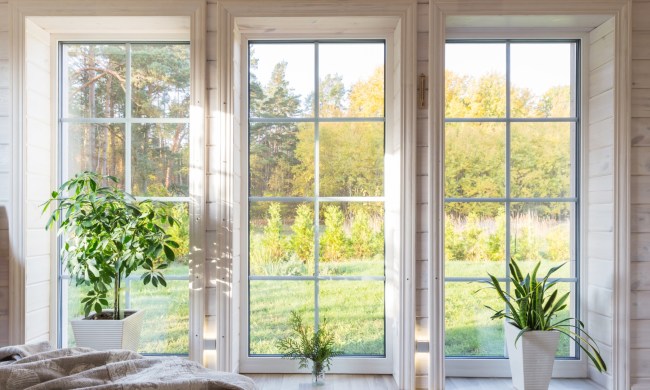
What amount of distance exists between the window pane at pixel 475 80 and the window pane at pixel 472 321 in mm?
894

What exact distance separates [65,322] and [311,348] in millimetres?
1317

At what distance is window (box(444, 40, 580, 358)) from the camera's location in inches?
100

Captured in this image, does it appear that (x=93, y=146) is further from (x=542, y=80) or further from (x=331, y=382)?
(x=542, y=80)

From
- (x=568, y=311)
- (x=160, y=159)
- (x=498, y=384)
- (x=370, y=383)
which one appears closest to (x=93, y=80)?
(x=160, y=159)

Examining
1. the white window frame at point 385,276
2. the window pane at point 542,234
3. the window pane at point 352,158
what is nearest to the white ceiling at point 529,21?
the white window frame at point 385,276

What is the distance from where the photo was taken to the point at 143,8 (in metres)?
2.32

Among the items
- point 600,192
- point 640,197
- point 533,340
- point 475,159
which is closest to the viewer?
point 533,340

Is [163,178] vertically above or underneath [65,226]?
above

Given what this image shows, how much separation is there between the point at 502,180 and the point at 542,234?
0.34m

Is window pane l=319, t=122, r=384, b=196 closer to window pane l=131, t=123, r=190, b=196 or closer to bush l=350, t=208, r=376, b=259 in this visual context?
bush l=350, t=208, r=376, b=259

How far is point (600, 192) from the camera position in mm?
2398

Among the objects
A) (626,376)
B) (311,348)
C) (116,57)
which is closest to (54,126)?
(116,57)

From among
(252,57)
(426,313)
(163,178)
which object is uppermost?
(252,57)

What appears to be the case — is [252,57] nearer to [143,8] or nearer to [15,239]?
[143,8]
